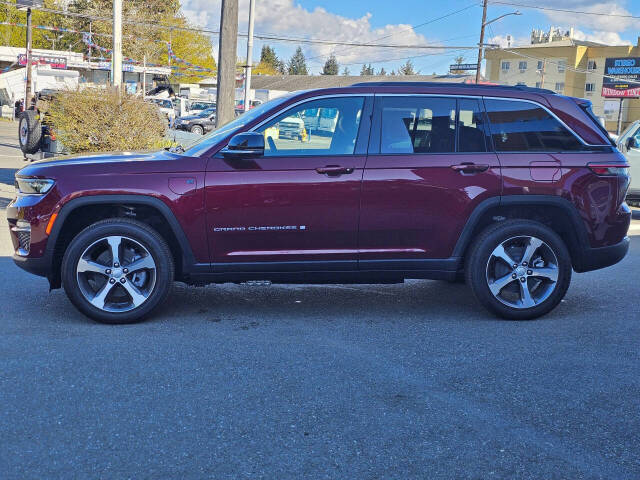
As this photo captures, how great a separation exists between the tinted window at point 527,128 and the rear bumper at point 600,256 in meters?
0.85

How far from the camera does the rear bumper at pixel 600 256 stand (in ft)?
20.1

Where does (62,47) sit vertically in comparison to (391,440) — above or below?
above

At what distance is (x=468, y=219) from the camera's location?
5922 millimetres

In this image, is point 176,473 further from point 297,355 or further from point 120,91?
point 120,91

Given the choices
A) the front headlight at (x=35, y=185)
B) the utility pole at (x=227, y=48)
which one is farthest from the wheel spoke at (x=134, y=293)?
the utility pole at (x=227, y=48)

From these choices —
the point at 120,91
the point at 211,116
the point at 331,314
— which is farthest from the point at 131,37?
the point at 331,314

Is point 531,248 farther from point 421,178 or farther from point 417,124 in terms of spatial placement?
point 417,124

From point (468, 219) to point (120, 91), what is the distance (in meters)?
7.59

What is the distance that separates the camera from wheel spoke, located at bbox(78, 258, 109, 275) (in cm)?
557

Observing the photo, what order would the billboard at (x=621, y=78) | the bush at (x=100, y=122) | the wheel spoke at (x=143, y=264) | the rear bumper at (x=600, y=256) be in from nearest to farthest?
the wheel spoke at (x=143, y=264) → the rear bumper at (x=600, y=256) → the bush at (x=100, y=122) → the billboard at (x=621, y=78)

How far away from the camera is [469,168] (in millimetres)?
5887

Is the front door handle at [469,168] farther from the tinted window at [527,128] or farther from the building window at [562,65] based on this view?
the building window at [562,65]

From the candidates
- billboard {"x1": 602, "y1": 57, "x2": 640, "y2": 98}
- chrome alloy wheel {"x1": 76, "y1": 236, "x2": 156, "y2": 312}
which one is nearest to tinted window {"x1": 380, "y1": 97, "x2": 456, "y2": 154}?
chrome alloy wheel {"x1": 76, "y1": 236, "x2": 156, "y2": 312}

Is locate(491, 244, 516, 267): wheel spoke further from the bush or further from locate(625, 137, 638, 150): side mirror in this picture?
locate(625, 137, 638, 150): side mirror
